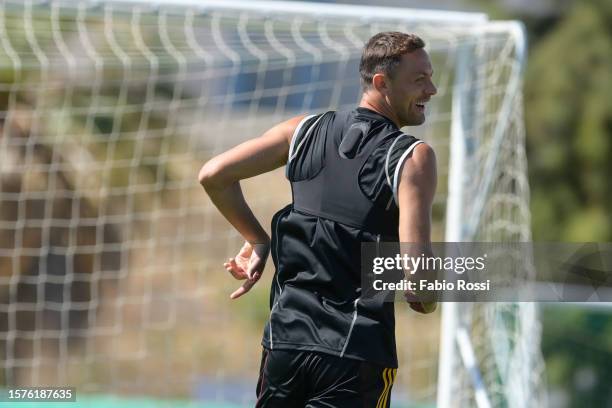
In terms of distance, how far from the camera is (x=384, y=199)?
2887 millimetres

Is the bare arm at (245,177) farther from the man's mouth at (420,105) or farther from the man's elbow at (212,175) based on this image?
the man's mouth at (420,105)

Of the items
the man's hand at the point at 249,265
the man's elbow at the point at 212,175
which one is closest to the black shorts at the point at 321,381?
the man's hand at the point at 249,265

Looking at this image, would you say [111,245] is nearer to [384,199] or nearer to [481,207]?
[481,207]

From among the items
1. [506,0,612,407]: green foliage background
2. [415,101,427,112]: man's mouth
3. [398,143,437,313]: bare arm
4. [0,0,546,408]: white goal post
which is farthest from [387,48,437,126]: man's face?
[506,0,612,407]: green foliage background

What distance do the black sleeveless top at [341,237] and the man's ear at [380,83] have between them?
7cm

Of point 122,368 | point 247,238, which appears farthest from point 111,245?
point 247,238

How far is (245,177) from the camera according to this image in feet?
10.5

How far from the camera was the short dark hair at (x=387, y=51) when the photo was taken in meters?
2.99

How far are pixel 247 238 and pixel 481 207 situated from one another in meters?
2.25

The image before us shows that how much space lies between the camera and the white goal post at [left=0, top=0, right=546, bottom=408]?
18.0 feet

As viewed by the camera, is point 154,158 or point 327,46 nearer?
point 327,46

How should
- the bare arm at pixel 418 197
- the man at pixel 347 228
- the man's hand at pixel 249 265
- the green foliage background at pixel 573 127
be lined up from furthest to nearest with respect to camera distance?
the green foliage background at pixel 573 127 < the man's hand at pixel 249 265 < the man at pixel 347 228 < the bare arm at pixel 418 197

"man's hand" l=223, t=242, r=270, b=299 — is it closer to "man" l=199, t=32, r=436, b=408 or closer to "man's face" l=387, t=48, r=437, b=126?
"man" l=199, t=32, r=436, b=408

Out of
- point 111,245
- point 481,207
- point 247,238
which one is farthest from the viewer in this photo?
point 111,245
